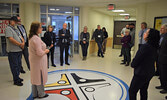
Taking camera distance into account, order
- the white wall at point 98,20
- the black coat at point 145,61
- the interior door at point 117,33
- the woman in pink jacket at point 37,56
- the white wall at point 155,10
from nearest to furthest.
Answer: the black coat at point 145,61 → the woman in pink jacket at point 37,56 → the white wall at point 155,10 → the white wall at point 98,20 → the interior door at point 117,33

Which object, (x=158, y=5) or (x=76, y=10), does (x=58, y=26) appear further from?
(x=158, y=5)

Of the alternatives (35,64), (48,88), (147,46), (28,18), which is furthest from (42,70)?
(28,18)

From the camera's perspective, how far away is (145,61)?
197 centimetres

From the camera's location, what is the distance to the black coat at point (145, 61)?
193 cm

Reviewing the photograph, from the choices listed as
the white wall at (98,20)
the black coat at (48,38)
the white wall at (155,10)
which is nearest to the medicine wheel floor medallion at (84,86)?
the black coat at (48,38)

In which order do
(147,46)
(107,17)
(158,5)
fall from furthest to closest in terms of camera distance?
(107,17)
(158,5)
(147,46)

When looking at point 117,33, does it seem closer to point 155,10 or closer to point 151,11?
point 151,11

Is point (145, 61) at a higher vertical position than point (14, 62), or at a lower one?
higher

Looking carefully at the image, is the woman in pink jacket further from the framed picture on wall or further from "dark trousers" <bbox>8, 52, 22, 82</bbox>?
the framed picture on wall

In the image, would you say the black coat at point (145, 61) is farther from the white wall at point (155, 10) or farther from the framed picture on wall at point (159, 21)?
the white wall at point (155, 10)

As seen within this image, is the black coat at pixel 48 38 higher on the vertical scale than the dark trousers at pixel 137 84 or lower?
higher

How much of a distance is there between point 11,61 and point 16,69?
0.24 m

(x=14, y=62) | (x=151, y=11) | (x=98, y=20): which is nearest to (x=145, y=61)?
(x=14, y=62)

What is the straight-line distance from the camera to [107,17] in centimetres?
1043
